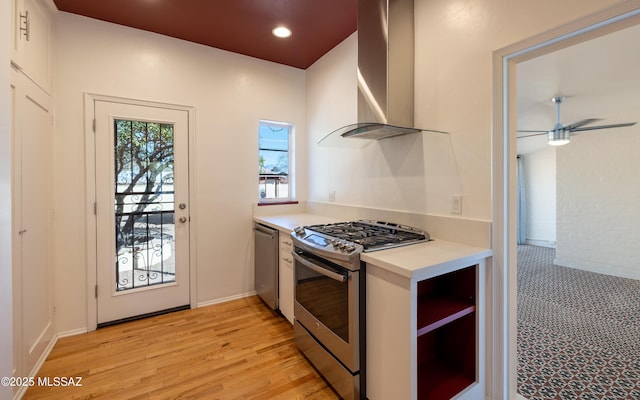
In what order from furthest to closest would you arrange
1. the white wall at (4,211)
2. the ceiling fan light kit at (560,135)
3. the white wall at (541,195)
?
the white wall at (541,195) → the ceiling fan light kit at (560,135) → the white wall at (4,211)

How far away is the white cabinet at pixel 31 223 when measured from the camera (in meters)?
1.69

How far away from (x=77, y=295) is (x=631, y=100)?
6508 millimetres

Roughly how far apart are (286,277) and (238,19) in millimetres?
2386

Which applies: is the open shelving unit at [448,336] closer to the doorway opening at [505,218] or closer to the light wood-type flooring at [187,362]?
the doorway opening at [505,218]

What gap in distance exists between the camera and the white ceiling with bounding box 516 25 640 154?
7.11ft

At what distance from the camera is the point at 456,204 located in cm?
177

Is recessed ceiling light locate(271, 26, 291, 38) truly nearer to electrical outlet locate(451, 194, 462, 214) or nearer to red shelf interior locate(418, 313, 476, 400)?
electrical outlet locate(451, 194, 462, 214)

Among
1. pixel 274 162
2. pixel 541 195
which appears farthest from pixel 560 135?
pixel 274 162

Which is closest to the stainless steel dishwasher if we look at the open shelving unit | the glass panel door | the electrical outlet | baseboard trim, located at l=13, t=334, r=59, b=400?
the glass panel door

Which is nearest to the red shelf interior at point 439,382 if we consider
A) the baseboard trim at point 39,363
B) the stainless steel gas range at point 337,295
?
the stainless steel gas range at point 337,295

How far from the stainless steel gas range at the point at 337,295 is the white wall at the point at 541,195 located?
6366 millimetres

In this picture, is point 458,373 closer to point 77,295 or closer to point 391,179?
point 391,179

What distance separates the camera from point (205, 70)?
295cm

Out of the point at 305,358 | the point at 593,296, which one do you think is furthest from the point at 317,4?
the point at 593,296
